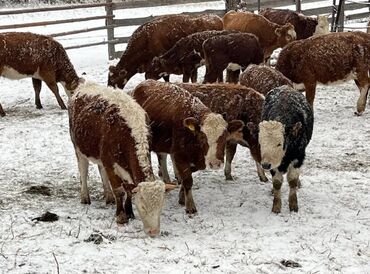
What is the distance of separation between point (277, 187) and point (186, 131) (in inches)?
50.2

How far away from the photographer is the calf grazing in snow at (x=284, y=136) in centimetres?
648

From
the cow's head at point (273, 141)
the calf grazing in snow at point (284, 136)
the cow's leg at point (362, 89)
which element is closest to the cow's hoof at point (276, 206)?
the calf grazing in snow at point (284, 136)

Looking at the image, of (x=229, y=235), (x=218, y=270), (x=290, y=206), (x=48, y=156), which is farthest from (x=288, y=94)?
(x=48, y=156)

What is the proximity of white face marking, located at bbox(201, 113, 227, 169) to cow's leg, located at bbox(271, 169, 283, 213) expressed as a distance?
799mm

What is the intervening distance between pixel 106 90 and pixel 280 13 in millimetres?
9938

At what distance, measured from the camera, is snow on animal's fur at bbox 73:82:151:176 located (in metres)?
5.94

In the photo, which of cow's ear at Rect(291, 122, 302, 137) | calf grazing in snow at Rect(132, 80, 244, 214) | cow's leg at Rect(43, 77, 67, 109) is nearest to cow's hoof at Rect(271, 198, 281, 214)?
cow's ear at Rect(291, 122, 302, 137)

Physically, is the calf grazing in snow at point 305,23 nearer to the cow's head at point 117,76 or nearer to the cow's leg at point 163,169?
the cow's head at point 117,76

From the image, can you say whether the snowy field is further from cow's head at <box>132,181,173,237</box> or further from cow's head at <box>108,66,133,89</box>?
cow's head at <box>108,66,133,89</box>

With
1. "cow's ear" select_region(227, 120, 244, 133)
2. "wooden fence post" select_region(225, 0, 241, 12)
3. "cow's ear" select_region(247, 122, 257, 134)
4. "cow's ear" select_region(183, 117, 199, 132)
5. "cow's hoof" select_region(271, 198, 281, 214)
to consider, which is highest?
"wooden fence post" select_region(225, 0, 241, 12)

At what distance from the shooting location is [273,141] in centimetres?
647

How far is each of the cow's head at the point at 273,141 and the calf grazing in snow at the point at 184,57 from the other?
212 inches

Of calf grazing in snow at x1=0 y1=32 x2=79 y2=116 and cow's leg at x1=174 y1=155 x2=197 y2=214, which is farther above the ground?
calf grazing in snow at x1=0 y1=32 x2=79 y2=116

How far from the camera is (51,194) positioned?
286 inches
